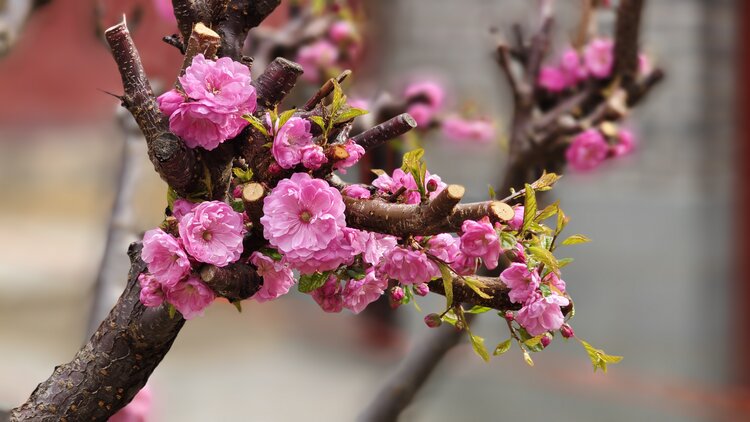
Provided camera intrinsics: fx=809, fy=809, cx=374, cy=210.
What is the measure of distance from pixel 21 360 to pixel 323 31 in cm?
241

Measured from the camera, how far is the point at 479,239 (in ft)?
1.73

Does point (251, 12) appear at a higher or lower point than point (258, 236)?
higher

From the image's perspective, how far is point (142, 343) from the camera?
0.63m

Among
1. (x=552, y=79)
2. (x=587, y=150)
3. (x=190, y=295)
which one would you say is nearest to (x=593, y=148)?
(x=587, y=150)

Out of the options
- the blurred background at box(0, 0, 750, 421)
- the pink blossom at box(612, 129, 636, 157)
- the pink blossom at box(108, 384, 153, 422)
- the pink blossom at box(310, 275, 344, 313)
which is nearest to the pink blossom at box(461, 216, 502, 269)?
the pink blossom at box(310, 275, 344, 313)

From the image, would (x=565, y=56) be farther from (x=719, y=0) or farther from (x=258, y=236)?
(x=719, y=0)

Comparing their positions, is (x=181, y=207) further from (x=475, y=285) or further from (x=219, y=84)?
(x=475, y=285)

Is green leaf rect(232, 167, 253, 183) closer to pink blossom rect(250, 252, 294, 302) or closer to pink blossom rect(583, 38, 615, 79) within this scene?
pink blossom rect(250, 252, 294, 302)

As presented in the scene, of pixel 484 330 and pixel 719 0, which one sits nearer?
pixel 719 0

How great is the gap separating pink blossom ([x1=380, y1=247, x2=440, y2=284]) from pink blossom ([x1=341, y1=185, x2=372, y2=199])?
5cm

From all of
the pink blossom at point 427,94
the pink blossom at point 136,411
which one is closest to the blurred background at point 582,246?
the pink blossom at point 427,94

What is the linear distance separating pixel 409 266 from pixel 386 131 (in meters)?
0.10

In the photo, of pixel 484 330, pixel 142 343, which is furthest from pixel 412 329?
pixel 142 343

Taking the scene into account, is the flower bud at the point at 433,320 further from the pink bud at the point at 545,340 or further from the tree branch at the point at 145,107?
the tree branch at the point at 145,107
